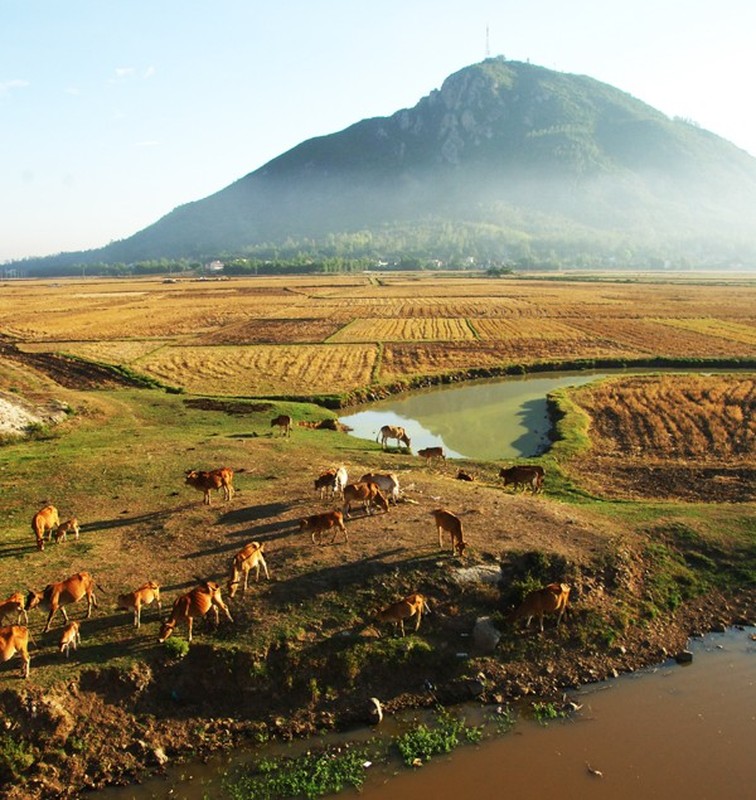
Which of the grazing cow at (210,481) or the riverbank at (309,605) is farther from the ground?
the grazing cow at (210,481)

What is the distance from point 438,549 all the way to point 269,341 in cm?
4901

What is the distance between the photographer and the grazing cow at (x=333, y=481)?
61.6ft

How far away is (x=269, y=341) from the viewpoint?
62969 mm

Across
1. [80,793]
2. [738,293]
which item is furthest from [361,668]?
[738,293]

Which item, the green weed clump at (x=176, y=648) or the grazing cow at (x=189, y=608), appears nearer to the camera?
the green weed clump at (x=176, y=648)

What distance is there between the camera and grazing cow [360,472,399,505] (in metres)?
18.4

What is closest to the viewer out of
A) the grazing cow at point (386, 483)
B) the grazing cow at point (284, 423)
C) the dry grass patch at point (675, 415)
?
the grazing cow at point (386, 483)

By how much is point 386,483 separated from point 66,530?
807 centimetres

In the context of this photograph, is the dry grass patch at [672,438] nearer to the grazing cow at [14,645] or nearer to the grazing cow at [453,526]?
the grazing cow at [453,526]

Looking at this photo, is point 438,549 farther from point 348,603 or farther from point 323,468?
point 323,468

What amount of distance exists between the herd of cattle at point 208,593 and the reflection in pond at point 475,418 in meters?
13.7

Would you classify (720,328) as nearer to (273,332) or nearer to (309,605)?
(273,332)

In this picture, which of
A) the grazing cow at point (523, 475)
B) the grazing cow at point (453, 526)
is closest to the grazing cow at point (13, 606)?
the grazing cow at point (453, 526)

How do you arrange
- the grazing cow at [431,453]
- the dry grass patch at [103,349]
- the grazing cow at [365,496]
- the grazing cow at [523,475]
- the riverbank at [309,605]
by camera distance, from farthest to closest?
the dry grass patch at [103,349]
the grazing cow at [431,453]
the grazing cow at [523,475]
the grazing cow at [365,496]
the riverbank at [309,605]
